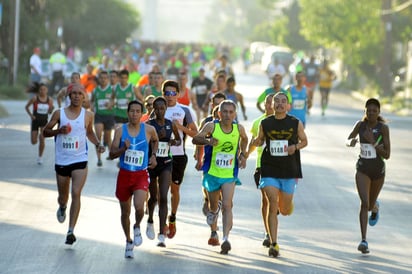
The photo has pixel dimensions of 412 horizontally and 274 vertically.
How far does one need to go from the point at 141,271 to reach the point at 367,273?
1974 millimetres

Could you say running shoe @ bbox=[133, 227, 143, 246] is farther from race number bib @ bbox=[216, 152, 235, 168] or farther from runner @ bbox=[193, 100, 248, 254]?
race number bib @ bbox=[216, 152, 235, 168]

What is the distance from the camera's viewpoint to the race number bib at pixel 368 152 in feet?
41.3

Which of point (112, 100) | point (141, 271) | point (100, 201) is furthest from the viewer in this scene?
point (112, 100)

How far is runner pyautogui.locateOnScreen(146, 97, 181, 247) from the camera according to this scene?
12.4m

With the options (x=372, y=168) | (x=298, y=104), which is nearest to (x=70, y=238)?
(x=372, y=168)

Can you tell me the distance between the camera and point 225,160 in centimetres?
1220

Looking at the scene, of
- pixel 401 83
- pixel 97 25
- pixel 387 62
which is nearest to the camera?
pixel 387 62

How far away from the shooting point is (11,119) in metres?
30.8

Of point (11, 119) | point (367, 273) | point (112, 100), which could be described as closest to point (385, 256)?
point (367, 273)

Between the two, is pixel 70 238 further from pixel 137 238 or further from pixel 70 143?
pixel 70 143

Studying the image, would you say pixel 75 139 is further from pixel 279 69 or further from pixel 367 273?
pixel 279 69

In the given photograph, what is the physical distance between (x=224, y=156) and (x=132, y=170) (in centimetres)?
96

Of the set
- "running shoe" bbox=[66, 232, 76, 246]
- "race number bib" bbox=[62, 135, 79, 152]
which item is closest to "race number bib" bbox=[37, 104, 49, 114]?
"race number bib" bbox=[62, 135, 79, 152]

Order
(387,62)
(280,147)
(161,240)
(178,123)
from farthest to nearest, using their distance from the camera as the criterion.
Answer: (387,62), (178,123), (161,240), (280,147)
